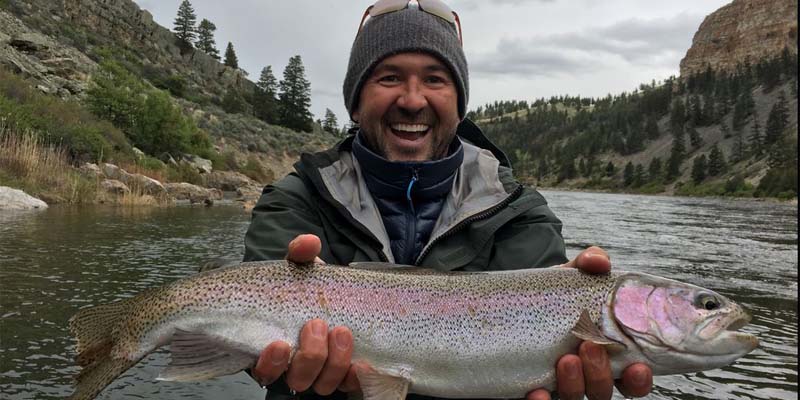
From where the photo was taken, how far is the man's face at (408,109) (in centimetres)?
325

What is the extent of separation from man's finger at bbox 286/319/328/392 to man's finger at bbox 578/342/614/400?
45.4 inches

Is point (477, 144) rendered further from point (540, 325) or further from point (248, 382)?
point (248, 382)

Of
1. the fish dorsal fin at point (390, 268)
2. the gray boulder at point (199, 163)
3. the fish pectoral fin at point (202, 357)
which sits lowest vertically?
the fish pectoral fin at point (202, 357)

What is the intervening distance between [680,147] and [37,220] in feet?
327

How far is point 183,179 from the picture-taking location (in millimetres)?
28734

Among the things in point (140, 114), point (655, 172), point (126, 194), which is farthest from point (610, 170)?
point (126, 194)

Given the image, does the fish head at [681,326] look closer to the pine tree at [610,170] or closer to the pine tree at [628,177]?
the pine tree at [628,177]

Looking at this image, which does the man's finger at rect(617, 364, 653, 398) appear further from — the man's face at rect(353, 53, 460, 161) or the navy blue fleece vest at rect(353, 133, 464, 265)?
the man's face at rect(353, 53, 460, 161)

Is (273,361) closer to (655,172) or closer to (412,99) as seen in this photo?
(412,99)

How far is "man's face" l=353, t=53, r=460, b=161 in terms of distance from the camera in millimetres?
3250

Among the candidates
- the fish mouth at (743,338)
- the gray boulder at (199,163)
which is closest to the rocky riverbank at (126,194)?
the gray boulder at (199,163)

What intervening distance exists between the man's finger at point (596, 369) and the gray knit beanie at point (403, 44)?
172 cm

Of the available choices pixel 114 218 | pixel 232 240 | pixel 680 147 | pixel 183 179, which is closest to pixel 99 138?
pixel 183 179

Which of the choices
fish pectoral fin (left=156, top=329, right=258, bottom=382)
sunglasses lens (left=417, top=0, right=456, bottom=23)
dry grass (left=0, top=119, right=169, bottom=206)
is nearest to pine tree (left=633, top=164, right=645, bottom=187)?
dry grass (left=0, top=119, right=169, bottom=206)
